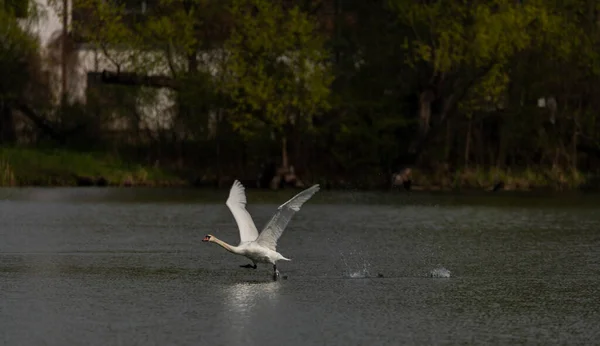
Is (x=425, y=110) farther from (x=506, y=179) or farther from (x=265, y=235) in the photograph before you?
(x=265, y=235)

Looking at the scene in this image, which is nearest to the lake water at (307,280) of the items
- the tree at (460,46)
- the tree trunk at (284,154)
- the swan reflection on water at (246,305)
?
the swan reflection on water at (246,305)

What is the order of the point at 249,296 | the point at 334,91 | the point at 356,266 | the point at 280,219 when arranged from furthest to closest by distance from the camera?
the point at 334,91 < the point at 356,266 < the point at 280,219 < the point at 249,296

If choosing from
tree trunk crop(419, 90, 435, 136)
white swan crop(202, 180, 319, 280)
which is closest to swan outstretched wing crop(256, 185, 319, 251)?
white swan crop(202, 180, 319, 280)

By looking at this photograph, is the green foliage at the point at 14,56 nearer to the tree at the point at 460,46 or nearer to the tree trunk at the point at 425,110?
the tree at the point at 460,46

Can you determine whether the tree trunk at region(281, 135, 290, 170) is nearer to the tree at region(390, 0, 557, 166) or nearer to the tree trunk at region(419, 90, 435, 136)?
the tree at region(390, 0, 557, 166)

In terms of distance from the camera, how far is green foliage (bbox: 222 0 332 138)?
55469 mm

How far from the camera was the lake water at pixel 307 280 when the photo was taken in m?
16.2

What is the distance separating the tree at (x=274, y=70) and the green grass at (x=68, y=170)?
3868 mm

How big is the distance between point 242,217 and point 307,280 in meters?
1.27

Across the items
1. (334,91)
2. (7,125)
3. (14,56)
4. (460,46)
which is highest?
(460,46)

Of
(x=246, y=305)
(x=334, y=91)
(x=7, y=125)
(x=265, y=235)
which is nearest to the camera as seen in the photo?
(x=246, y=305)

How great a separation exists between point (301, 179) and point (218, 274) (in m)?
33.4

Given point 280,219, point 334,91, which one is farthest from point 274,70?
point 280,219

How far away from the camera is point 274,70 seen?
185ft
